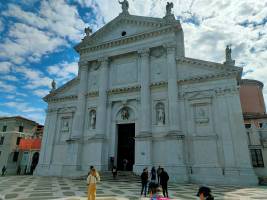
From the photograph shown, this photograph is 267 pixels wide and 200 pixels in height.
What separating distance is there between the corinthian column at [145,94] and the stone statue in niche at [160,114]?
88 centimetres

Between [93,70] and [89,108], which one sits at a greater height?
[93,70]

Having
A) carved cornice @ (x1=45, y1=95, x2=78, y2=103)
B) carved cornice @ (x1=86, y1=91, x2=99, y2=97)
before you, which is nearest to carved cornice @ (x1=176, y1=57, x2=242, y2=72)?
carved cornice @ (x1=86, y1=91, x2=99, y2=97)

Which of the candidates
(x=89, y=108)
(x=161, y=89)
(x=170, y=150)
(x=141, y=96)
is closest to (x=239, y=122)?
(x=170, y=150)

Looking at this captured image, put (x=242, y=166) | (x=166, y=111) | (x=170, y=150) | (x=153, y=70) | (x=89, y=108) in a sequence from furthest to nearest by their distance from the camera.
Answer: (x=89, y=108) < (x=153, y=70) < (x=166, y=111) < (x=170, y=150) < (x=242, y=166)

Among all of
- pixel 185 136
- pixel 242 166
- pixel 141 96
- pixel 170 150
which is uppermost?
pixel 141 96

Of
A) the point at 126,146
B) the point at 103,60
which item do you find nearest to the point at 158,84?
the point at 126,146

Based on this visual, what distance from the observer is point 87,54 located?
27281mm

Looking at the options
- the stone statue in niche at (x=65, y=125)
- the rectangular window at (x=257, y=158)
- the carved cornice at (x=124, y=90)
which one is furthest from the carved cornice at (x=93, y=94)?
the rectangular window at (x=257, y=158)

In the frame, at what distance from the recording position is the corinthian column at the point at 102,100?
2302cm

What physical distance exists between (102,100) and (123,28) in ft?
31.2

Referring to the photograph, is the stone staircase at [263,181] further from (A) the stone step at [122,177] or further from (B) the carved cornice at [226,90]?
(A) the stone step at [122,177]

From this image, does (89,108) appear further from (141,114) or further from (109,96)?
(141,114)

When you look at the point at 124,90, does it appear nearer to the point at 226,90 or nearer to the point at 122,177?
the point at 122,177

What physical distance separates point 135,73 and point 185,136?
9090mm
